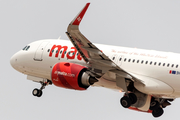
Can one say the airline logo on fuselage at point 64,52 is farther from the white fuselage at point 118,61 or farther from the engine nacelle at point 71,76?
the engine nacelle at point 71,76

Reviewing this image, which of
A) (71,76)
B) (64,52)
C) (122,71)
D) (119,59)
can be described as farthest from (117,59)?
(64,52)

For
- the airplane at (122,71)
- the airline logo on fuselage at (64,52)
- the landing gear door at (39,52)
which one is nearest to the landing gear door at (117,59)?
the airplane at (122,71)

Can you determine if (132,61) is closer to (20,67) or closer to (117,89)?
(117,89)

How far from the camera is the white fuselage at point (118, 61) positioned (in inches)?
1318

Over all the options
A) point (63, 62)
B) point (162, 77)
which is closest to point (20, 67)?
point (63, 62)

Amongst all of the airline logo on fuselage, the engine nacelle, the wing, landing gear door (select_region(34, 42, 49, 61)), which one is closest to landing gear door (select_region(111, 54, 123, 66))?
the wing

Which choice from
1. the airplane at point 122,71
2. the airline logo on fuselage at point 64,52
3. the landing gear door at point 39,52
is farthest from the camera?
the landing gear door at point 39,52

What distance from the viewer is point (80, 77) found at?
33688 mm

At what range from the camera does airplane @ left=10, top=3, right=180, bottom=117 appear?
1287 inches

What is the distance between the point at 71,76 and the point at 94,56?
2569 mm

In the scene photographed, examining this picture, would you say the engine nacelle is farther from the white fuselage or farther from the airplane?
the white fuselage

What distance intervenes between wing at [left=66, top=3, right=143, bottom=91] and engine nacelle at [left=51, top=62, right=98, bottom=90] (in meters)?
0.70

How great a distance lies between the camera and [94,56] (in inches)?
1261

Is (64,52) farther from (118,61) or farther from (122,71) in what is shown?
(122,71)
